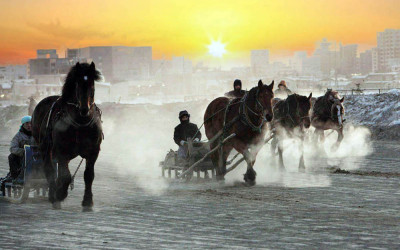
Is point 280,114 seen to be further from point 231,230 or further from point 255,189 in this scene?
point 231,230

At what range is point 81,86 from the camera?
11.7m

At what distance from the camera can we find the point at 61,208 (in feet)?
39.6

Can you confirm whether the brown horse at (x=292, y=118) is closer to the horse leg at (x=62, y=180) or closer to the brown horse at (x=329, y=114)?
the brown horse at (x=329, y=114)

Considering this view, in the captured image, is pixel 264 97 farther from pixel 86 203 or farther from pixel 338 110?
pixel 338 110

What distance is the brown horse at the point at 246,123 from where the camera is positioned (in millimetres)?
15000

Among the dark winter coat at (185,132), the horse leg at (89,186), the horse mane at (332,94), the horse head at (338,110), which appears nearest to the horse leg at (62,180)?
the horse leg at (89,186)

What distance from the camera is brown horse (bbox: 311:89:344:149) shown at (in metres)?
24.8

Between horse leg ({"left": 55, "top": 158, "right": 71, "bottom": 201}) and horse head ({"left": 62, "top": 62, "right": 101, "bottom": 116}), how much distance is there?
3.59ft

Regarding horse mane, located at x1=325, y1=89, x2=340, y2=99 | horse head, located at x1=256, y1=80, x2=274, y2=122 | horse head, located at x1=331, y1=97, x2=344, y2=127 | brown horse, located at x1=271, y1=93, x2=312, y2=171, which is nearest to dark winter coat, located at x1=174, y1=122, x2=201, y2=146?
horse head, located at x1=256, y1=80, x2=274, y2=122

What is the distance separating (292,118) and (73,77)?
28.8ft

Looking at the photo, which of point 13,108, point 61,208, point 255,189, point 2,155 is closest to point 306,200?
point 255,189

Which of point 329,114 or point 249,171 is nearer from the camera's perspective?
point 249,171

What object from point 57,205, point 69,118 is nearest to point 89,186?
point 57,205

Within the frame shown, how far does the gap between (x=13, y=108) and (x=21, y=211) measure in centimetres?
8668
